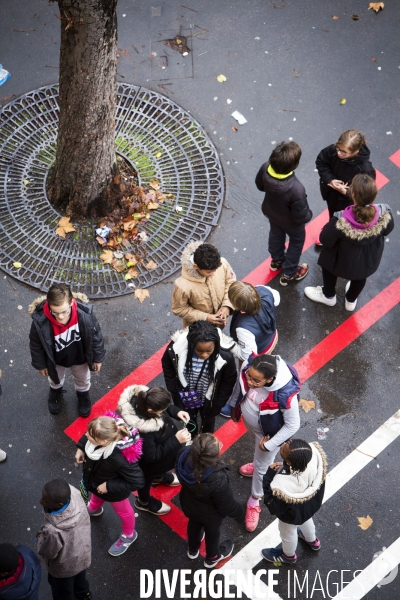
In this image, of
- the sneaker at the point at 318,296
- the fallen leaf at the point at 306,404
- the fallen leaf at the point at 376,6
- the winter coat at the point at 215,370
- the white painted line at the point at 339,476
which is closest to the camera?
the winter coat at the point at 215,370

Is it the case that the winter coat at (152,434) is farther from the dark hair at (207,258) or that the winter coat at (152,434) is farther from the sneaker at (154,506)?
the dark hair at (207,258)

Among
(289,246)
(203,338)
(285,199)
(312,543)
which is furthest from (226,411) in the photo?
(285,199)

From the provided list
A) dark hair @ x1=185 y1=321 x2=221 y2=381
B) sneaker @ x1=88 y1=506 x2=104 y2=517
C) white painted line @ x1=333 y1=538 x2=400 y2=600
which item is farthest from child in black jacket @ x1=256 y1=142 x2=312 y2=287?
sneaker @ x1=88 y1=506 x2=104 y2=517

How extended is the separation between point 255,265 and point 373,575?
133 inches

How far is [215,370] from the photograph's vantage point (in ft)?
18.0

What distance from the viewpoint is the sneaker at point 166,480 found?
620 cm

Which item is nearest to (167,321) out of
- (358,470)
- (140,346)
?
(140,346)

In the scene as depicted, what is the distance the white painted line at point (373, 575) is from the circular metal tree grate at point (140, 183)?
3582 mm

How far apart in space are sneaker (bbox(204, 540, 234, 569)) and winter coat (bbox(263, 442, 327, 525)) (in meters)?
1.08

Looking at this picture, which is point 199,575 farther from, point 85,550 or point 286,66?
point 286,66

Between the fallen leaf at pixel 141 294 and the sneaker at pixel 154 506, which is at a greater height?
the fallen leaf at pixel 141 294

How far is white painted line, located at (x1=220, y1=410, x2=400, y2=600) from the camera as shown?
6000 millimetres

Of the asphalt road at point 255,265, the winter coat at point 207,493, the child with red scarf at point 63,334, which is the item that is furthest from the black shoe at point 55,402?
the winter coat at point 207,493

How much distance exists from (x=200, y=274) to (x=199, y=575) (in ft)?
8.82
